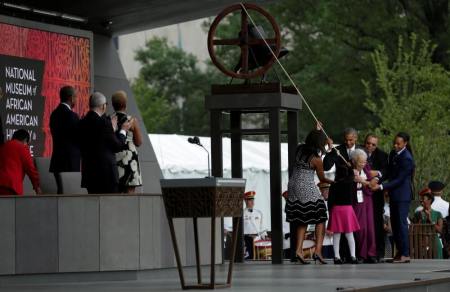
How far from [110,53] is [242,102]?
6.81 meters

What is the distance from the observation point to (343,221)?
21.0 metres

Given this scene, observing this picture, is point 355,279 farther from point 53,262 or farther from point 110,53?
point 110,53

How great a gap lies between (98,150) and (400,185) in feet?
18.8

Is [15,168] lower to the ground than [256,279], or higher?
higher

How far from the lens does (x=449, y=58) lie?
51062 mm

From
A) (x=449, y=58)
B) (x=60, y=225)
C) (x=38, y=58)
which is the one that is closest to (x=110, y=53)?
(x=38, y=58)

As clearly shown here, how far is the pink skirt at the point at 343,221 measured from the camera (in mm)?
21031

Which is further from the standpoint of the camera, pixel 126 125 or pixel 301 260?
pixel 301 260

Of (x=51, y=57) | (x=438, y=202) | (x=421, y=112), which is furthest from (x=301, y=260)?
(x=421, y=112)

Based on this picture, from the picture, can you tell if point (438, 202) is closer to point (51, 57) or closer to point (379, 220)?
point (379, 220)

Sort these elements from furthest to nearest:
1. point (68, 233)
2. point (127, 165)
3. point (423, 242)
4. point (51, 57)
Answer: point (423, 242) < point (51, 57) < point (127, 165) < point (68, 233)

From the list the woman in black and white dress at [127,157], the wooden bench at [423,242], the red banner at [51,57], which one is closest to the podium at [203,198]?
the woman in black and white dress at [127,157]

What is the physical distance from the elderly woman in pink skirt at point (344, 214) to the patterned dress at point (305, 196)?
0.21 meters

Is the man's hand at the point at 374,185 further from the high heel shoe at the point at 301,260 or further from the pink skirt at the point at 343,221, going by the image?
the high heel shoe at the point at 301,260
